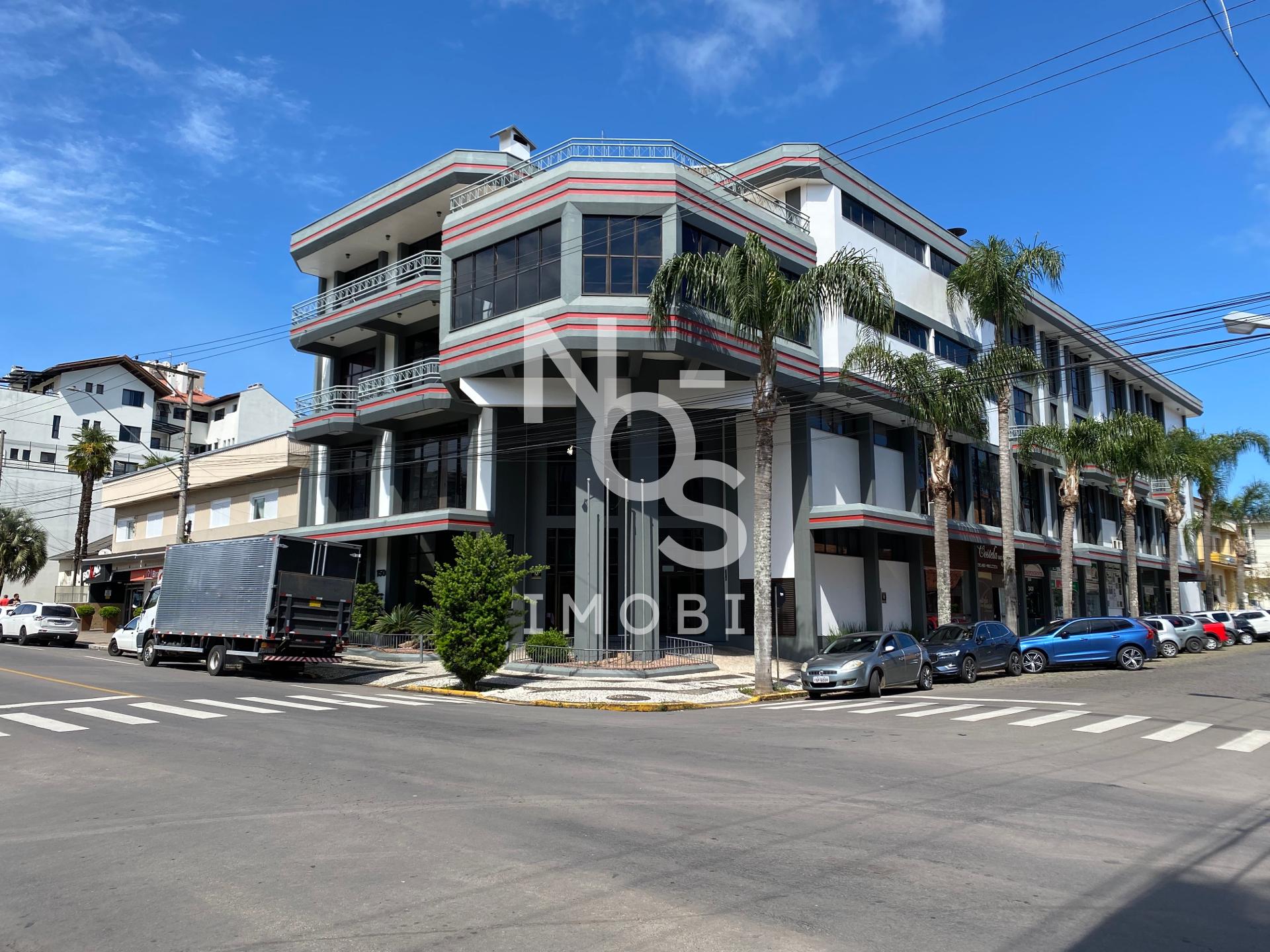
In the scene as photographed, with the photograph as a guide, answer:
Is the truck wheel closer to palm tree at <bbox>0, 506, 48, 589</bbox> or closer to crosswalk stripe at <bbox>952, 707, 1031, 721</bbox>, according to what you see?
crosswalk stripe at <bbox>952, 707, 1031, 721</bbox>

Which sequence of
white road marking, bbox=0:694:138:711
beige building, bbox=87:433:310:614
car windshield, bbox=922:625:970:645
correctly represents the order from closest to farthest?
white road marking, bbox=0:694:138:711 → car windshield, bbox=922:625:970:645 → beige building, bbox=87:433:310:614

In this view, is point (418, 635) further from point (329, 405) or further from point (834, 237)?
point (834, 237)

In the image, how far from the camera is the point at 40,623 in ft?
132

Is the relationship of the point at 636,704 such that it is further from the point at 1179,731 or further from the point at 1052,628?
the point at 1052,628

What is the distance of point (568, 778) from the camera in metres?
10.1

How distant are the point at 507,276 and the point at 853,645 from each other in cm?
1557

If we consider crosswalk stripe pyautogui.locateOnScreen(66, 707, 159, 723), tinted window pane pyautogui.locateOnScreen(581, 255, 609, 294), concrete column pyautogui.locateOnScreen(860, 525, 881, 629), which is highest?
tinted window pane pyautogui.locateOnScreen(581, 255, 609, 294)

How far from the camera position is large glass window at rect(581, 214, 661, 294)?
26.7m

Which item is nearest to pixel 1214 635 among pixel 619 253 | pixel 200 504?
pixel 619 253

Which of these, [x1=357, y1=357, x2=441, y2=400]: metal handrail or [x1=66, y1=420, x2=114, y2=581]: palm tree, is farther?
[x1=66, y1=420, x2=114, y2=581]: palm tree

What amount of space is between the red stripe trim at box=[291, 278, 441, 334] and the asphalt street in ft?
66.6

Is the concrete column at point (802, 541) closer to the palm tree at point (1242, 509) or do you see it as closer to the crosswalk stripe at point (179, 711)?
the crosswalk stripe at point (179, 711)

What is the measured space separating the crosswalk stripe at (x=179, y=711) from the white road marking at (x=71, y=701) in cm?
100

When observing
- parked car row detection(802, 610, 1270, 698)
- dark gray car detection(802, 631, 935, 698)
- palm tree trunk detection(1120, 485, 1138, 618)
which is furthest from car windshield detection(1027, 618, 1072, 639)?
palm tree trunk detection(1120, 485, 1138, 618)
